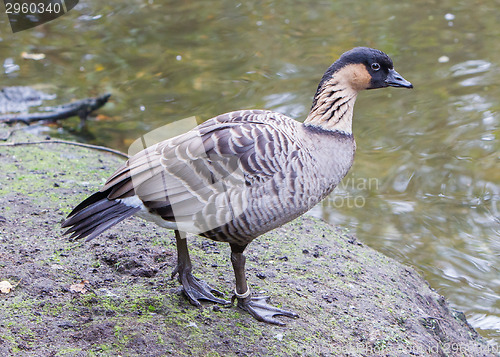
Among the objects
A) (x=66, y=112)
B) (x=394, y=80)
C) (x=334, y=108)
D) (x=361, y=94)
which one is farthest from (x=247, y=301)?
(x=361, y=94)

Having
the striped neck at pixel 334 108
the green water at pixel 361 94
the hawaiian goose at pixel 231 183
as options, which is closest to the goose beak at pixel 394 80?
the striped neck at pixel 334 108

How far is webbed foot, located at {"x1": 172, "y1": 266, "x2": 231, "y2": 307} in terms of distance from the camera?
179 inches

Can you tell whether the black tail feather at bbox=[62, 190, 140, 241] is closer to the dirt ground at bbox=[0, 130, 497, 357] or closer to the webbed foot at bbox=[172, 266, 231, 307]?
the dirt ground at bbox=[0, 130, 497, 357]

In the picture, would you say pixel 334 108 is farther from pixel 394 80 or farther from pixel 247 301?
pixel 247 301

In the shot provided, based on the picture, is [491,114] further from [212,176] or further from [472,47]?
[212,176]

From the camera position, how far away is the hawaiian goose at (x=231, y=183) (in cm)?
411

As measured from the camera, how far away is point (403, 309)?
195 inches

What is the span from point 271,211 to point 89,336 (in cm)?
150

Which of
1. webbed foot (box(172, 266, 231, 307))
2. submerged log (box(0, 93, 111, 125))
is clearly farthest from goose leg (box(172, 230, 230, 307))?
submerged log (box(0, 93, 111, 125))

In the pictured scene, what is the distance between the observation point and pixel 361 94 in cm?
971

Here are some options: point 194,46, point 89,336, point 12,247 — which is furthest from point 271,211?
point 194,46

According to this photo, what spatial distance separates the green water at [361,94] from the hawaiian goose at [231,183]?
8.83 feet

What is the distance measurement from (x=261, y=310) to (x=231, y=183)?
1.08 meters

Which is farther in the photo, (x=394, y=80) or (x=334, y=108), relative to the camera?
(x=394, y=80)
